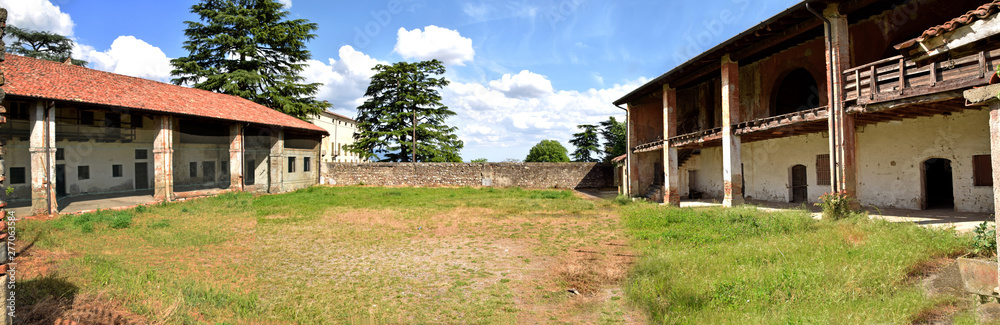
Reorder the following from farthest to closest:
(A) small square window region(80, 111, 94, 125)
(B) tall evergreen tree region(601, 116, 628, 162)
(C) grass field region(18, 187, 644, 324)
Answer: (B) tall evergreen tree region(601, 116, 628, 162) → (A) small square window region(80, 111, 94, 125) → (C) grass field region(18, 187, 644, 324)

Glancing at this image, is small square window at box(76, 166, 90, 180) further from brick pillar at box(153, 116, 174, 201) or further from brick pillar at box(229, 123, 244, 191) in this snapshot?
brick pillar at box(229, 123, 244, 191)

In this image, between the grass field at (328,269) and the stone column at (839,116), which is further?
the stone column at (839,116)

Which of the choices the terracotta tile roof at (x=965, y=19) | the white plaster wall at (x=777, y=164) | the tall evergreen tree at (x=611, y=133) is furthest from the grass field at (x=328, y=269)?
the tall evergreen tree at (x=611, y=133)

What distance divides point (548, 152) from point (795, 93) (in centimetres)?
4638

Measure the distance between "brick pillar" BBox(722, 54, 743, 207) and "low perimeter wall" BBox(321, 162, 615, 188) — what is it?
1512 cm

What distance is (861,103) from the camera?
32.4 feet

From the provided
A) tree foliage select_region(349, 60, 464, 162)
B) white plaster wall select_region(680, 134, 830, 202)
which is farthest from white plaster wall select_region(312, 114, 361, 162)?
white plaster wall select_region(680, 134, 830, 202)

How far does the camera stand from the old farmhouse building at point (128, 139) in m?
15.0

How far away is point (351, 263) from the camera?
323 inches

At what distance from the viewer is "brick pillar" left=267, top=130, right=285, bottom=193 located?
2484 cm

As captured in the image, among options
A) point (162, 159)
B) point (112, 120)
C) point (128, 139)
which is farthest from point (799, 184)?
point (128, 139)

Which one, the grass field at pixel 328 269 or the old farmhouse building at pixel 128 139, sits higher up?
the old farmhouse building at pixel 128 139

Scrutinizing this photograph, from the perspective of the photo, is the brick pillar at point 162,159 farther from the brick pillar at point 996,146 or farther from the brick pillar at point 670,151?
the brick pillar at point 996,146

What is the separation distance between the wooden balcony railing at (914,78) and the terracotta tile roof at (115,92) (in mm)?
23485
